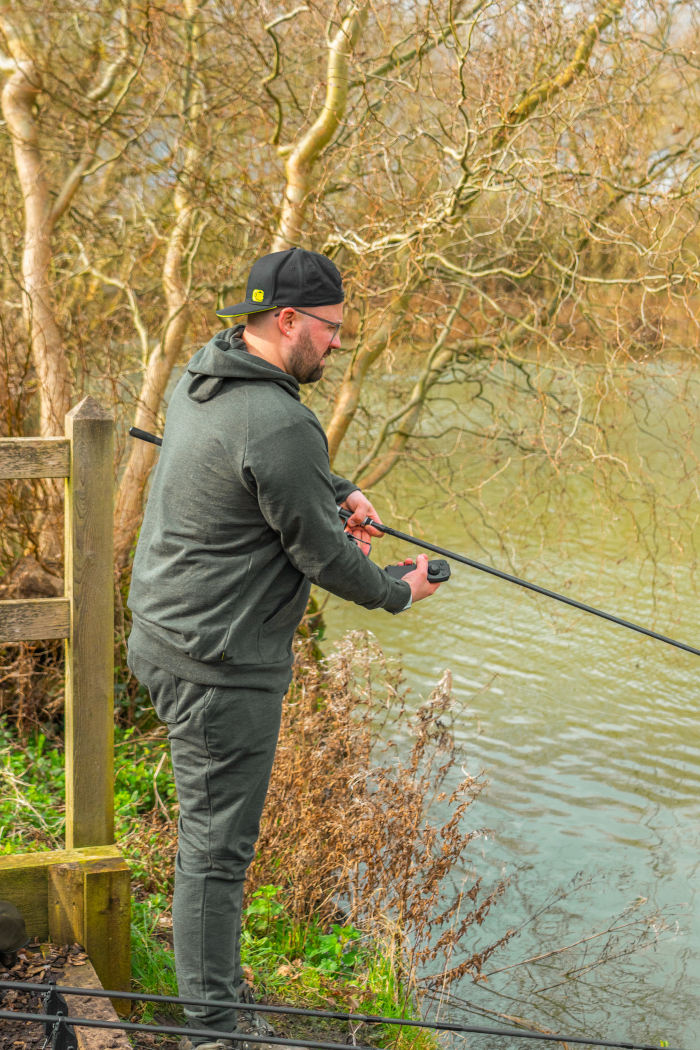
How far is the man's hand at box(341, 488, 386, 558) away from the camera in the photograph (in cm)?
259

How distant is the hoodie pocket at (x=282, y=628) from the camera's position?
2.25 metres

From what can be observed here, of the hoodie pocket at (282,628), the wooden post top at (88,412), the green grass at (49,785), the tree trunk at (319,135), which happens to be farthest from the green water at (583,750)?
the wooden post top at (88,412)

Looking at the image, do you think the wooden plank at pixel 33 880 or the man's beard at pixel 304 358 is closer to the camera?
the man's beard at pixel 304 358

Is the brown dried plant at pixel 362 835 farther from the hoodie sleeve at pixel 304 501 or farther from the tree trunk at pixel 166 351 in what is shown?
the tree trunk at pixel 166 351

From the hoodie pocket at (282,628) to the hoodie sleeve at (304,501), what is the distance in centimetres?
10

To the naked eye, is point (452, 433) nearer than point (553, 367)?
No

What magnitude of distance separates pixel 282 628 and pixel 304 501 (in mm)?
338

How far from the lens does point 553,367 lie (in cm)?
558

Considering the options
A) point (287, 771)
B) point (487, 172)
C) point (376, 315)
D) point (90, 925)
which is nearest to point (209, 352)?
point (90, 925)

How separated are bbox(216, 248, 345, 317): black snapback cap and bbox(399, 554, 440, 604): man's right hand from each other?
68 cm

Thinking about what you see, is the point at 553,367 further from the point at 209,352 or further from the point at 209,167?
the point at 209,352

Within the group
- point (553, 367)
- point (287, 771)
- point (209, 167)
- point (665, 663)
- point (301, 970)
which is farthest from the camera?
point (665, 663)

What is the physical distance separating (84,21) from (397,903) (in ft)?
19.7

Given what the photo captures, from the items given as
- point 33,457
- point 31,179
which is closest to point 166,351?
point 31,179
